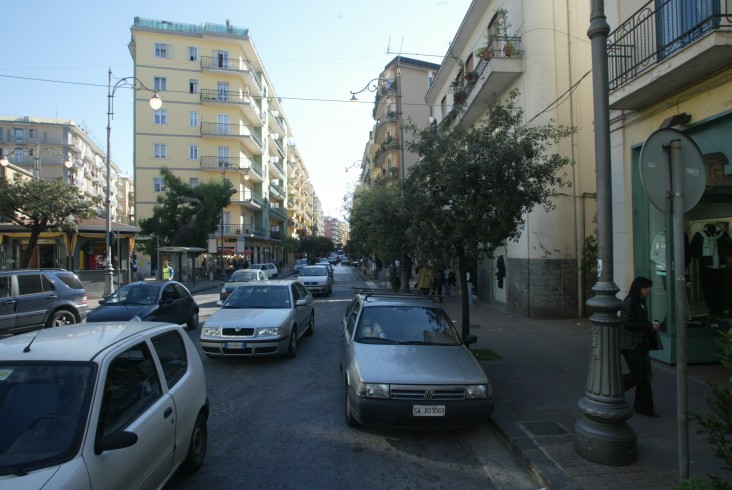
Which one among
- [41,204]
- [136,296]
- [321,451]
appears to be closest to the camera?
[321,451]

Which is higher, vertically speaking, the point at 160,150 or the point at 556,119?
the point at 160,150

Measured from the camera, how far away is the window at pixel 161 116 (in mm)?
46406

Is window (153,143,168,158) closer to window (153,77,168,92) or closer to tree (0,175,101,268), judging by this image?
window (153,77,168,92)

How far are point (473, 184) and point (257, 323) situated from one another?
455cm

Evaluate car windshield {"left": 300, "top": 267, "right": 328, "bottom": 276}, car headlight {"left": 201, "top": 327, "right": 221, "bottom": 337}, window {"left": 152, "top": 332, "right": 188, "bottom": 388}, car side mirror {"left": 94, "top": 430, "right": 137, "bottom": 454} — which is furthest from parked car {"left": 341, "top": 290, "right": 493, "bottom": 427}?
car windshield {"left": 300, "top": 267, "right": 328, "bottom": 276}

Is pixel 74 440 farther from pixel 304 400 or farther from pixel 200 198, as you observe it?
pixel 200 198

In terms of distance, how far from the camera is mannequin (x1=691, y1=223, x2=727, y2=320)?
7.87m

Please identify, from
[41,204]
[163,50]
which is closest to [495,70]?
[41,204]

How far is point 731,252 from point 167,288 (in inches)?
462

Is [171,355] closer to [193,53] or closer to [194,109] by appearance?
[194,109]

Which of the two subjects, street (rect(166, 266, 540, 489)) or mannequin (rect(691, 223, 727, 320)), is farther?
mannequin (rect(691, 223, 727, 320))

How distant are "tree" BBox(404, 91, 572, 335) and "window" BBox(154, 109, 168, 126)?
45.0 metres

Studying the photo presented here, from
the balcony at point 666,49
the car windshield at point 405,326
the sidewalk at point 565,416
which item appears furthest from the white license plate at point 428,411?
the balcony at point 666,49

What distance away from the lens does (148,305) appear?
10398mm
